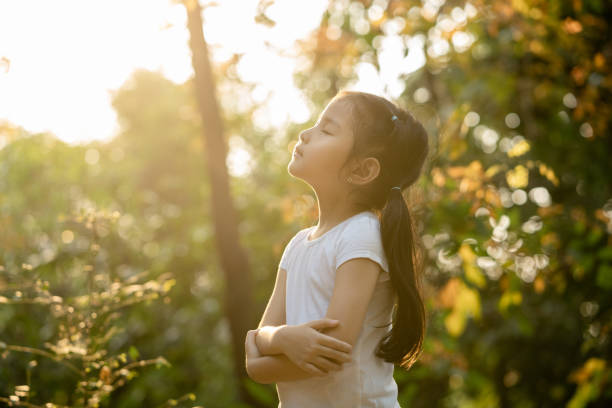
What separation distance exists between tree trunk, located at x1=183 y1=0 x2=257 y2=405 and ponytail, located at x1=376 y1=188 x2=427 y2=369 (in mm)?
3621

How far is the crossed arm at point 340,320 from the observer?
1461 mm

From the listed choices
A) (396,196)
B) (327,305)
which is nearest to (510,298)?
(396,196)

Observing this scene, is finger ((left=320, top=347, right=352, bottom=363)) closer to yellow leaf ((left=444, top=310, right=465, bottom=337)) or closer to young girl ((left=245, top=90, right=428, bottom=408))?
young girl ((left=245, top=90, right=428, bottom=408))

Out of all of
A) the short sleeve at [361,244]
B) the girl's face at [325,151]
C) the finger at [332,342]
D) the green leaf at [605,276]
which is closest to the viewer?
the finger at [332,342]

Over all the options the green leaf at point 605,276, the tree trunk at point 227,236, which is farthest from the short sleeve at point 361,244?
the tree trunk at point 227,236

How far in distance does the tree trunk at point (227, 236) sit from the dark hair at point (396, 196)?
3.49 metres

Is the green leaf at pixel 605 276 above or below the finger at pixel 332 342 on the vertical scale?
below

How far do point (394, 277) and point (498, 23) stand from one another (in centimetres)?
352

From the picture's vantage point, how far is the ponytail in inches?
62.2

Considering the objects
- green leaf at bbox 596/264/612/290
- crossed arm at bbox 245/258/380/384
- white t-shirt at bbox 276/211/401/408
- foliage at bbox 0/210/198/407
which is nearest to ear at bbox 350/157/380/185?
white t-shirt at bbox 276/211/401/408

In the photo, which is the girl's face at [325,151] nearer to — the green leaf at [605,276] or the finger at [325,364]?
the finger at [325,364]

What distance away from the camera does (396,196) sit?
5.51 ft

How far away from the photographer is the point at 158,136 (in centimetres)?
2206

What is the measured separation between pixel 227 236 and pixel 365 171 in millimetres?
3667
